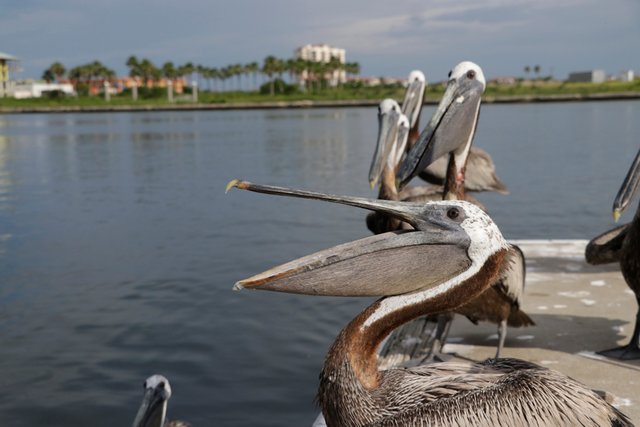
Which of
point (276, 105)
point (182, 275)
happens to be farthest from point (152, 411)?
point (276, 105)

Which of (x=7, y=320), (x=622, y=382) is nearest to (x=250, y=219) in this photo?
(x=7, y=320)

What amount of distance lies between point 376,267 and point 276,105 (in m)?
81.9

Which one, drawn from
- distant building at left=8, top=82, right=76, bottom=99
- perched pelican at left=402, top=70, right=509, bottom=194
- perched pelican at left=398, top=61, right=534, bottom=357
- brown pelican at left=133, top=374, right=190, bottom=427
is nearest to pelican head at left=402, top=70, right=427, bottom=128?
perched pelican at left=402, top=70, right=509, bottom=194

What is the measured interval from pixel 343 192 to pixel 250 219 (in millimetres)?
3024

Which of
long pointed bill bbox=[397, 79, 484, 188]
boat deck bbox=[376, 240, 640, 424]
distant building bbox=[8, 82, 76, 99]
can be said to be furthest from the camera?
distant building bbox=[8, 82, 76, 99]

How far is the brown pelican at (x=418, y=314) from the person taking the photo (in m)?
2.34

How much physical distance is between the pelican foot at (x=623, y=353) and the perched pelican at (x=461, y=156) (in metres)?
0.47

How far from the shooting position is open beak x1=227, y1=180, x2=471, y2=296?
2330 millimetres

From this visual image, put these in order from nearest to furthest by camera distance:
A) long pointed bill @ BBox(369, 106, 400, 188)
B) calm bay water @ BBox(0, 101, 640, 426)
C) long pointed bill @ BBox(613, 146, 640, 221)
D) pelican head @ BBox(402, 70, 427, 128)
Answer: long pointed bill @ BBox(613, 146, 640, 221)
calm bay water @ BBox(0, 101, 640, 426)
long pointed bill @ BBox(369, 106, 400, 188)
pelican head @ BBox(402, 70, 427, 128)

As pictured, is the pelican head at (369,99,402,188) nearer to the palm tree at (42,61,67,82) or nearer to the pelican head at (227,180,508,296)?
the pelican head at (227,180,508,296)

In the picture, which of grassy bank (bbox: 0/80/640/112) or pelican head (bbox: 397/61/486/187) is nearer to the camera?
pelican head (bbox: 397/61/486/187)

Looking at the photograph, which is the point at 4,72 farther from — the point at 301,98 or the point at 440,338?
the point at 440,338

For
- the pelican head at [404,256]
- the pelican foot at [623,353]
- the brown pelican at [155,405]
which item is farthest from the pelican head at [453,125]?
the pelican head at [404,256]

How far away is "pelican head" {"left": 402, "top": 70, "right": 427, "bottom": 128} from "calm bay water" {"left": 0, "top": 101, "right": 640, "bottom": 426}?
74.5 inches
